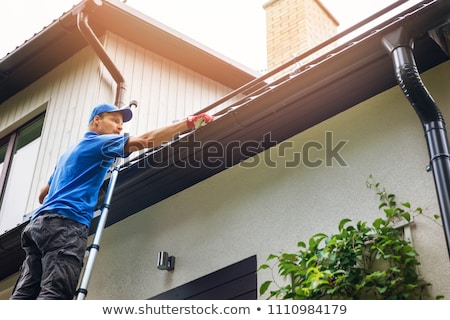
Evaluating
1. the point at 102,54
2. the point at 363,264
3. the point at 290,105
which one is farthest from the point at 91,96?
the point at 363,264

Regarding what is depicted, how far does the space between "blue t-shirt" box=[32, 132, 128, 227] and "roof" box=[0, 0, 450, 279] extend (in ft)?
2.57

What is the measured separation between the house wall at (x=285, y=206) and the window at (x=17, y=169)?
1724 mm

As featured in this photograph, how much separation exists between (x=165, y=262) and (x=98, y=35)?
3.58m

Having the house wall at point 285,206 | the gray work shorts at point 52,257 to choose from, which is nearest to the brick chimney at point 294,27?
the house wall at point 285,206

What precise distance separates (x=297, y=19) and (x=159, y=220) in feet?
18.0

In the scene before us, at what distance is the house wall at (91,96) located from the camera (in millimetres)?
7594

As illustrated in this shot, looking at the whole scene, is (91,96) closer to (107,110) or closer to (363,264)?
(107,110)

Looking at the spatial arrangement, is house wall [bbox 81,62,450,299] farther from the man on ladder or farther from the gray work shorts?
the gray work shorts

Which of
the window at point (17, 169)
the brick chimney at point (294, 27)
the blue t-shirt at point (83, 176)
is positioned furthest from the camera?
the brick chimney at point (294, 27)

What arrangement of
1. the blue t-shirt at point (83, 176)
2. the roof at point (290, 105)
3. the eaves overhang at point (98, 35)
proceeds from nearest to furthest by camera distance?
the roof at point (290, 105) < the blue t-shirt at point (83, 176) < the eaves overhang at point (98, 35)

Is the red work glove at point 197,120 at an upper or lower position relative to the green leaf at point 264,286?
upper

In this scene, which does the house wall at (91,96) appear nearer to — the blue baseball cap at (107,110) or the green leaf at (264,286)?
the blue baseball cap at (107,110)

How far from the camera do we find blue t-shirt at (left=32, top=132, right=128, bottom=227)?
487cm
